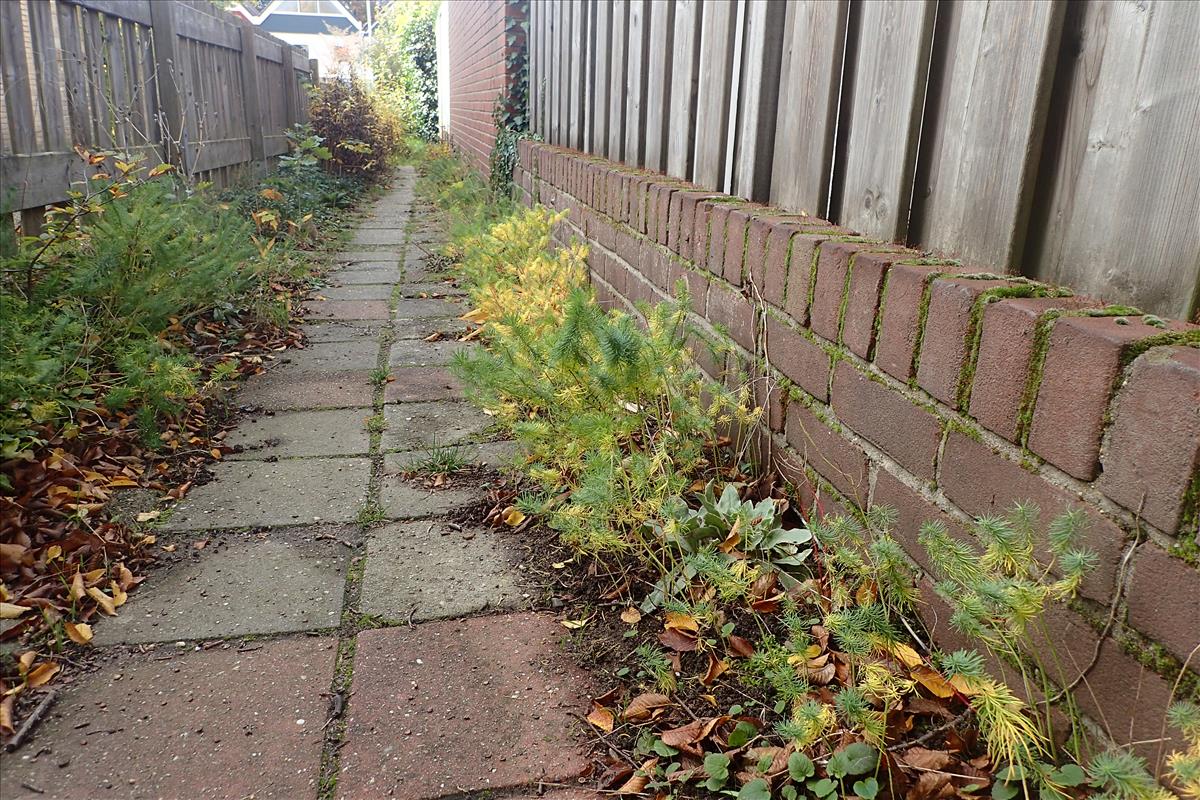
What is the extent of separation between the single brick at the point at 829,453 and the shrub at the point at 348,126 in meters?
9.71

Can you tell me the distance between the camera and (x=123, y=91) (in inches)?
202

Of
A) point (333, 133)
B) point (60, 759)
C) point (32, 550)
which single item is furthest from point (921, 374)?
point (333, 133)

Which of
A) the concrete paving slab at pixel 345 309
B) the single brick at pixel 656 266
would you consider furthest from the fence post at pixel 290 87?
the single brick at pixel 656 266

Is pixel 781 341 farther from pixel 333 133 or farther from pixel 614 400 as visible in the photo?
pixel 333 133

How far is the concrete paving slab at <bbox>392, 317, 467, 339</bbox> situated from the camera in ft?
15.1

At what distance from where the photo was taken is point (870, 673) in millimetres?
1405

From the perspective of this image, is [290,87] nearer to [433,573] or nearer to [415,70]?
[433,573]

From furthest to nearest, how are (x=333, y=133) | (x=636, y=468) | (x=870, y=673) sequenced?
1. (x=333, y=133)
2. (x=636, y=468)
3. (x=870, y=673)

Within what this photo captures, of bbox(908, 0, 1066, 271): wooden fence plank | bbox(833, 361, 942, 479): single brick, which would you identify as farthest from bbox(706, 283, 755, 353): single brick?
bbox(908, 0, 1066, 271): wooden fence plank

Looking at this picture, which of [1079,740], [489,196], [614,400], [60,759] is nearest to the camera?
[1079,740]

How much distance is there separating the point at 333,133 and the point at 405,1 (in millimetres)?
14517

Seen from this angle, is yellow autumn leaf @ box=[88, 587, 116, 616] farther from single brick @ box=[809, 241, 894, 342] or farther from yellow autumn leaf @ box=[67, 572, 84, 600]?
single brick @ box=[809, 241, 894, 342]

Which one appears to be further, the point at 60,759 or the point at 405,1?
the point at 405,1

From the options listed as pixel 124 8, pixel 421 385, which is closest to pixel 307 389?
pixel 421 385
